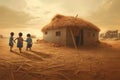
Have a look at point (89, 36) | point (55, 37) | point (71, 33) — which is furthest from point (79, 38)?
point (55, 37)

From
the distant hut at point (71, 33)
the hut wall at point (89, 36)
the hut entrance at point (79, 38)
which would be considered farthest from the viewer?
the hut wall at point (89, 36)

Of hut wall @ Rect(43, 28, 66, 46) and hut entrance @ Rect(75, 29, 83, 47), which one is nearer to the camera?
hut wall @ Rect(43, 28, 66, 46)

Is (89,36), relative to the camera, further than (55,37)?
Yes

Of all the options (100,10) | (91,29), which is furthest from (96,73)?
(100,10)

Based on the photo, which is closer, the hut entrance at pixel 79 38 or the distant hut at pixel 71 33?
the distant hut at pixel 71 33

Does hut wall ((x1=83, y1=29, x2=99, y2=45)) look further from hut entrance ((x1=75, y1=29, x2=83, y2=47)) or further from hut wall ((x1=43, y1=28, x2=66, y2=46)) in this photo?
hut wall ((x1=43, y1=28, x2=66, y2=46))

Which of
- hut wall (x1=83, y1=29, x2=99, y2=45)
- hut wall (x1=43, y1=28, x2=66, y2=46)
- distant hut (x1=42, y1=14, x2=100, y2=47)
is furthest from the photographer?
hut wall (x1=83, y1=29, x2=99, y2=45)

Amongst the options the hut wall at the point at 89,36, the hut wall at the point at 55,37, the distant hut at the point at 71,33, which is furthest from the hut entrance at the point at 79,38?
the hut wall at the point at 55,37

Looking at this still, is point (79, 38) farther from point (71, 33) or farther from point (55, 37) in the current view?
point (55, 37)

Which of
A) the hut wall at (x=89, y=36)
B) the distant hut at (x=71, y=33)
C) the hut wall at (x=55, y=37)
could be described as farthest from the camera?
the hut wall at (x=89, y=36)

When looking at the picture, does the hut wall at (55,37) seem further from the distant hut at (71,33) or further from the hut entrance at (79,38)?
the hut entrance at (79,38)

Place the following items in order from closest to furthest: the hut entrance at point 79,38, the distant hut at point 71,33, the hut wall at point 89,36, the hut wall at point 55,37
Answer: the distant hut at point 71,33, the hut wall at point 55,37, the hut entrance at point 79,38, the hut wall at point 89,36

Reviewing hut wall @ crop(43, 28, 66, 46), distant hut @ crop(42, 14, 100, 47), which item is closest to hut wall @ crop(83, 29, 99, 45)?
distant hut @ crop(42, 14, 100, 47)

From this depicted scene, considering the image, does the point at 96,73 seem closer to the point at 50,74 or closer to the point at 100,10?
the point at 50,74
